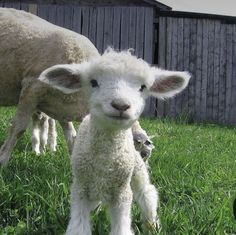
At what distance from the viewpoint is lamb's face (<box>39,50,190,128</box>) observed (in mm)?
3180

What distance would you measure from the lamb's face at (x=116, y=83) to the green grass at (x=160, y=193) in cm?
79

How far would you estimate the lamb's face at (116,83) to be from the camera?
10.4ft

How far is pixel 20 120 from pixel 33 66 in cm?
50

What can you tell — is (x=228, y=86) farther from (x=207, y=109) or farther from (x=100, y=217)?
(x=100, y=217)

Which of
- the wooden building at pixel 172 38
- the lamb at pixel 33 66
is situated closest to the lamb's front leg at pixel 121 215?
the lamb at pixel 33 66

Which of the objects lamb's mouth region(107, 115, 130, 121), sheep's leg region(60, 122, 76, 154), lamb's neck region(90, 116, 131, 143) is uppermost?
lamb's mouth region(107, 115, 130, 121)

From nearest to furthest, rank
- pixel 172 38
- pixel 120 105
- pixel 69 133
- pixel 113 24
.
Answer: pixel 120 105 < pixel 69 133 < pixel 113 24 < pixel 172 38

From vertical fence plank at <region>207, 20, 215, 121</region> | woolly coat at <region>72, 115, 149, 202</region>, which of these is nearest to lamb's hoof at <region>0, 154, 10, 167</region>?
woolly coat at <region>72, 115, 149, 202</region>

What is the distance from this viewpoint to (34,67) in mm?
5188

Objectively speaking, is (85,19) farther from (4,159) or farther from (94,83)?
(94,83)

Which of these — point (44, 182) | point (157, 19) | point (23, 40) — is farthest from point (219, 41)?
point (44, 182)

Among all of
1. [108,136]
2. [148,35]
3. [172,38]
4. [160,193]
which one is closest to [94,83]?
[108,136]

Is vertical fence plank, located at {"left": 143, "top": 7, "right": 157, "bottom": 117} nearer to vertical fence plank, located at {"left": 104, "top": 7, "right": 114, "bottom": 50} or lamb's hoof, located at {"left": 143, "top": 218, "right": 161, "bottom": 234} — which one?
vertical fence plank, located at {"left": 104, "top": 7, "right": 114, "bottom": 50}

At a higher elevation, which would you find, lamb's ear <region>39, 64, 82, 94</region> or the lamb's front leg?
lamb's ear <region>39, 64, 82, 94</region>
